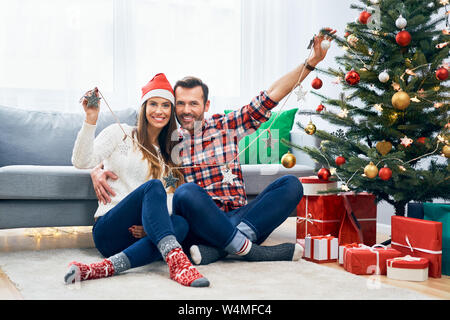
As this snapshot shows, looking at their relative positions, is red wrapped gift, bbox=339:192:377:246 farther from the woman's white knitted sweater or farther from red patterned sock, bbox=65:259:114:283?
red patterned sock, bbox=65:259:114:283

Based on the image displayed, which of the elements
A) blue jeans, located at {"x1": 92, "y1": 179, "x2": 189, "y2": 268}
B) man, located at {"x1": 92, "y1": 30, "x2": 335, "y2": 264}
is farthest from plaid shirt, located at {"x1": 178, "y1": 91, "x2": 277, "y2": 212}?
blue jeans, located at {"x1": 92, "y1": 179, "x2": 189, "y2": 268}

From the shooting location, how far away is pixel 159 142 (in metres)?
1.94

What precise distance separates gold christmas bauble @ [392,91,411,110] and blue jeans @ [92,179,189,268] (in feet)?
3.02

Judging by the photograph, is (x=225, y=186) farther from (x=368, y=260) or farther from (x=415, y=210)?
(x=415, y=210)

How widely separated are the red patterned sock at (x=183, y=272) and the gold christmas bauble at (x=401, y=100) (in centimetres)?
99

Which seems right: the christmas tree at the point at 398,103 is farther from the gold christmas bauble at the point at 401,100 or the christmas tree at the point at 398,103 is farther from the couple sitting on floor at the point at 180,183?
the couple sitting on floor at the point at 180,183

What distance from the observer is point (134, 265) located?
63.7 inches

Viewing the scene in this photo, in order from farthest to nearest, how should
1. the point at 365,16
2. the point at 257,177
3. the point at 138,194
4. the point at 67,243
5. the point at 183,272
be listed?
the point at 257,177, the point at 67,243, the point at 365,16, the point at 138,194, the point at 183,272

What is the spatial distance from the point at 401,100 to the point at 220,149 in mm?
738

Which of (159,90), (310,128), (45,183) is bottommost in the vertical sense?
(45,183)

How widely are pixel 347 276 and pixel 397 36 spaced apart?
0.95 m

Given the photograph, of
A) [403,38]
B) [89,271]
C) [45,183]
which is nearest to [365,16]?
[403,38]
